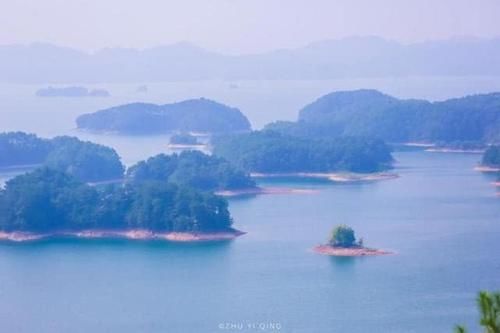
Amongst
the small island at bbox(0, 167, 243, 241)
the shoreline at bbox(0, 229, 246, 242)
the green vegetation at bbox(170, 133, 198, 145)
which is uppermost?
the green vegetation at bbox(170, 133, 198, 145)

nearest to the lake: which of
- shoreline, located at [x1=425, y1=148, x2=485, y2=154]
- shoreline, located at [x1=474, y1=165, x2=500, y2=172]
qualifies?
shoreline, located at [x1=474, y1=165, x2=500, y2=172]

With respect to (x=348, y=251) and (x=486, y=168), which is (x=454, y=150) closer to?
(x=486, y=168)

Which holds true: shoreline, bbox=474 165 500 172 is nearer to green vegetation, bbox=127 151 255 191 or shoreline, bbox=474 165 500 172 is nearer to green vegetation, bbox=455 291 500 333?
green vegetation, bbox=127 151 255 191

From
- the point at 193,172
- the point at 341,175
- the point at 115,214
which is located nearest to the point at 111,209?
the point at 115,214

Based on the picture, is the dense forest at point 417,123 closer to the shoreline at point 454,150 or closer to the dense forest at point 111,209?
the shoreline at point 454,150

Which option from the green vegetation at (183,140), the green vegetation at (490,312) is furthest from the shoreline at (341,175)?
the green vegetation at (490,312)

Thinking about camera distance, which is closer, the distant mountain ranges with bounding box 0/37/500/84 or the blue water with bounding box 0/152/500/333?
the blue water with bounding box 0/152/500/333

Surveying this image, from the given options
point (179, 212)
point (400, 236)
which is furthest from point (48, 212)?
point (400, 236)
